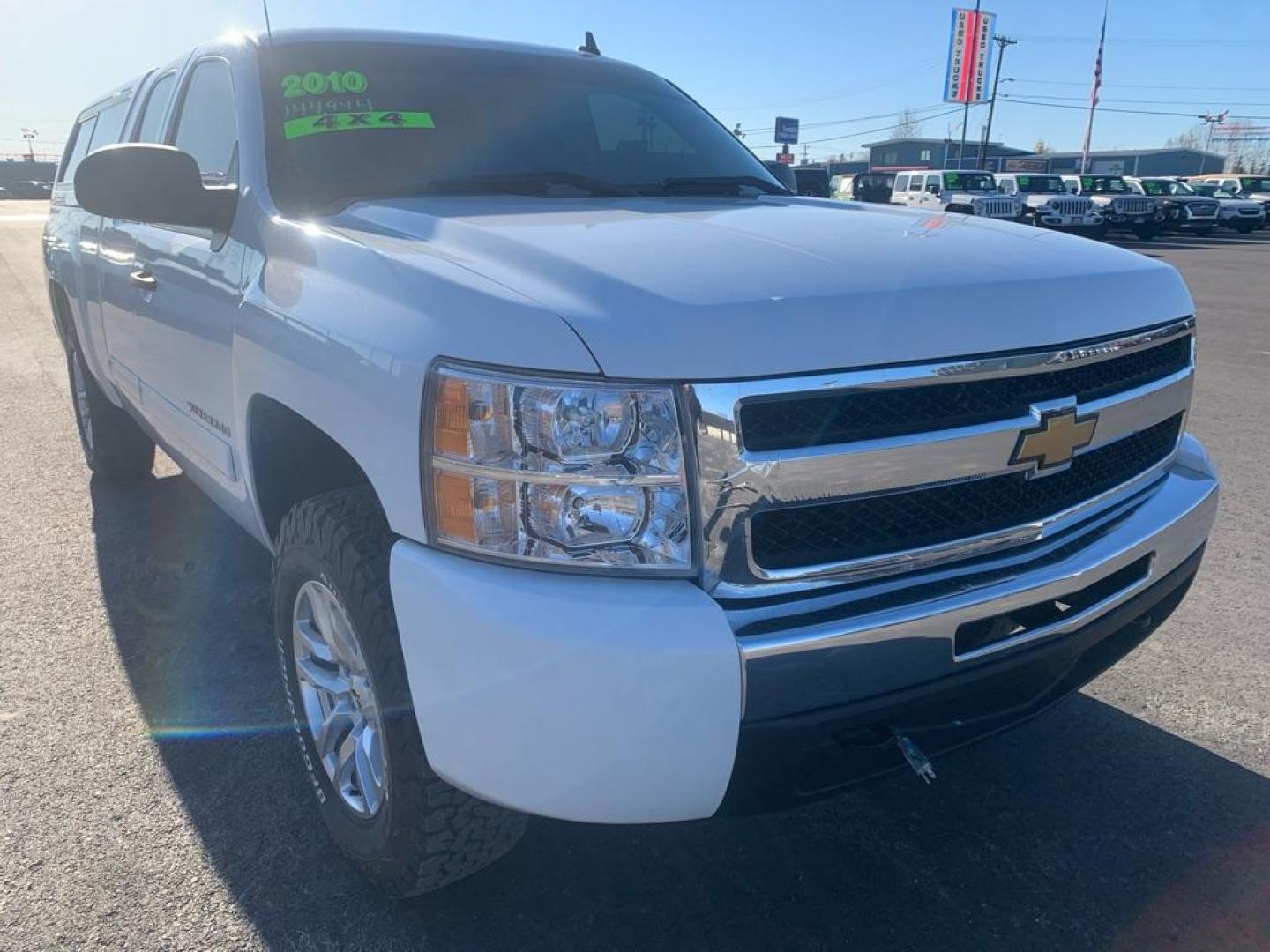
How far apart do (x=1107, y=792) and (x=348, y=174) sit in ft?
8.48

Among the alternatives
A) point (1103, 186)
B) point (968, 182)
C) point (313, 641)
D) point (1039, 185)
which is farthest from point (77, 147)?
point (1103, 186)

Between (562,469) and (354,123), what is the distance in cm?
168

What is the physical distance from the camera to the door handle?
315cm

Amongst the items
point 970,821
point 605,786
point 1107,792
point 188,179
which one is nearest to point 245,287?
point 188,179

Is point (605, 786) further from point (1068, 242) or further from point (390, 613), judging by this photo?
point (1068, 242)

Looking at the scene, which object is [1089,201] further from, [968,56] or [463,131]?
[968,56]

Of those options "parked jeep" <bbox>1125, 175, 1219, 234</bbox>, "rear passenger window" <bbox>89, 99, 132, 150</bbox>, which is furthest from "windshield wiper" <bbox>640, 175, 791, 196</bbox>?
"parked jeep" <bbox>1125, 175, 1219, 234</bbox>

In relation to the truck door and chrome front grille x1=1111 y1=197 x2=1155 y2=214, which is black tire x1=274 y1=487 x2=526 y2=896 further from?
chrome front grille x1=1111 y1=197 x2=1155 y2=214

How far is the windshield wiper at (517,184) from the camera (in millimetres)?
2727

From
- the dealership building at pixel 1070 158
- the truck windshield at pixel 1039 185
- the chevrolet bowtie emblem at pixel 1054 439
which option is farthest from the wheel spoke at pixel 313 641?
the dealership building at pixel 1070 158

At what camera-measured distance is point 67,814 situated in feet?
8.13

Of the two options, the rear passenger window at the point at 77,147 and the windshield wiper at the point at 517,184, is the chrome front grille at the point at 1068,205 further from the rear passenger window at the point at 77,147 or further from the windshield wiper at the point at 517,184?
the windshield wiper at the point at 517,184

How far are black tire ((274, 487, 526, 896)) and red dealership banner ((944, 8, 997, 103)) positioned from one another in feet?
205

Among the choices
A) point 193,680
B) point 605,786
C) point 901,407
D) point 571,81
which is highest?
point 571,81
